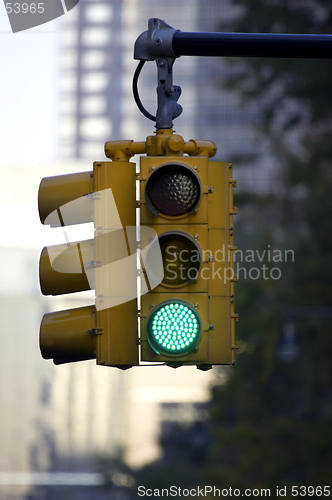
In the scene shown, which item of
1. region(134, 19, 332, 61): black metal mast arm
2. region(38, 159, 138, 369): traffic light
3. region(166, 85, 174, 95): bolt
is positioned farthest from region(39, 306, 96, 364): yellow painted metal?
region(134, 19, 332, 61): black metal mast arm

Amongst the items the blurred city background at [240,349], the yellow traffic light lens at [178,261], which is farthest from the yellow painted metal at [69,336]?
the blurred city background at [240,349]

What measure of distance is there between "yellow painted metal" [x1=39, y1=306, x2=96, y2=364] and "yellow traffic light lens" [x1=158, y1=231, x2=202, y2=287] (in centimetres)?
43

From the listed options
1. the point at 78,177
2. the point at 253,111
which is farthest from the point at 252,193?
the point at 78,177

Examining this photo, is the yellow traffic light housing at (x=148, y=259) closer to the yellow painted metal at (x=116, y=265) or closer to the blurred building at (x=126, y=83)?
the yellow painted metal at (x=116, y=265)

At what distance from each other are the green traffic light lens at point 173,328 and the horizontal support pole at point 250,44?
1060 millimetres

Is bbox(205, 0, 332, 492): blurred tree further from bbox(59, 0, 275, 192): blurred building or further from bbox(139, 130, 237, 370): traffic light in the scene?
bbox(139, 130, 237, 370): traffic light

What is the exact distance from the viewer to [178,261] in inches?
104

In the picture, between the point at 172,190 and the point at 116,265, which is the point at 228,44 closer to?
the point at 172,190

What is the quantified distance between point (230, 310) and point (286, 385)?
13.5m

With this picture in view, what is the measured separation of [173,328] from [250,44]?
4.00 ft

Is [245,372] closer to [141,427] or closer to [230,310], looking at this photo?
[141,427]

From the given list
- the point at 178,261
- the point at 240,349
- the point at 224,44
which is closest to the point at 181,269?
the point at 178,261

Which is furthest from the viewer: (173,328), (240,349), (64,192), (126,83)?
(126,83)

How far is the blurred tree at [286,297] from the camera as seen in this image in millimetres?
14984
